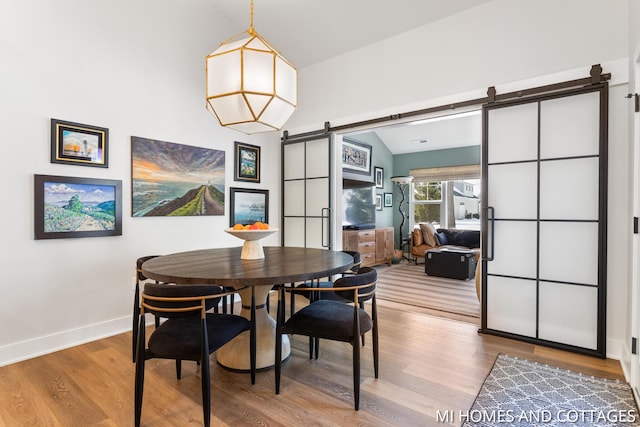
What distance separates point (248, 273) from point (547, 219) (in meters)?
2.47

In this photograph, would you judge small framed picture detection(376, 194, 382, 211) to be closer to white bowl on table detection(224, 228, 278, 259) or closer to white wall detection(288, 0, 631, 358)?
white wall detection(288, 0, 631, 358)

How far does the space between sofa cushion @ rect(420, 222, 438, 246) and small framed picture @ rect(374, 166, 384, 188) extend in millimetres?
1378

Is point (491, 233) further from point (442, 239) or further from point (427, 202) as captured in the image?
point (427, 202)

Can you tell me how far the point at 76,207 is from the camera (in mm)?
2758

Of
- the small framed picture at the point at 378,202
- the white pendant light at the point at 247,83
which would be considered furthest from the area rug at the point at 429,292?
the white pendant light at the point at 247,83

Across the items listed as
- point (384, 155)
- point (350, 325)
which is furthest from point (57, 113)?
point (384, 155)

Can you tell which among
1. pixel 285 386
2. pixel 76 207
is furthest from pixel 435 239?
pixel 76 207

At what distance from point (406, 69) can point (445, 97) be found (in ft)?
1.88

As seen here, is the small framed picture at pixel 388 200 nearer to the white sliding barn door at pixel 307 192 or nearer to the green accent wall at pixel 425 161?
the green accent wall at pixel 425 161

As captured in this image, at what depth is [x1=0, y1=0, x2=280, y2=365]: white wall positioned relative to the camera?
2.47 m

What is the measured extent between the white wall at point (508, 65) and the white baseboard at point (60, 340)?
3.24m

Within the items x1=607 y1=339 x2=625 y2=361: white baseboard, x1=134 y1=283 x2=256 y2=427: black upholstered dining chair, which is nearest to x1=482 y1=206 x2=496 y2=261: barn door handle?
x1=607 y1=339 x2=625 y2=361: white baseboard

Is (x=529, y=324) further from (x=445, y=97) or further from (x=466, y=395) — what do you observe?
(x=445, y=97)

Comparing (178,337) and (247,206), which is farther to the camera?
(247,206)
